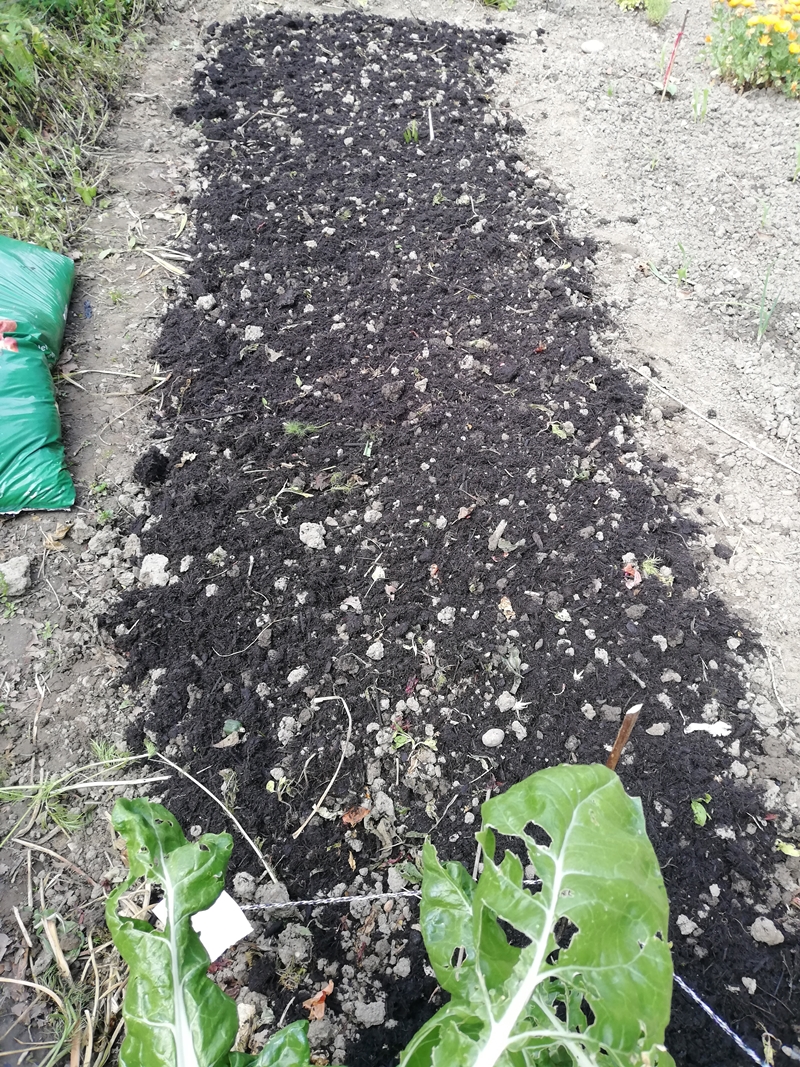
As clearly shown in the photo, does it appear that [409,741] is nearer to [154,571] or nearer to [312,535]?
[312,535]

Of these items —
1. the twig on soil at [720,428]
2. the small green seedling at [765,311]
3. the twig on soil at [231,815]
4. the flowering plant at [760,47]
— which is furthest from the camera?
the flowering plant at [760,47]

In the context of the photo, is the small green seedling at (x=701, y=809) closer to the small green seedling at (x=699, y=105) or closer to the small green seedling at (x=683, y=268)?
the small green seedling at (x=683, y=268)

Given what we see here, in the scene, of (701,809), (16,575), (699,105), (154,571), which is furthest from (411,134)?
(701,809)

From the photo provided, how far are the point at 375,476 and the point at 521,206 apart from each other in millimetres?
1627

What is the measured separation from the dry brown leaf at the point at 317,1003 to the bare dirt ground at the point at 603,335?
55 centimetres

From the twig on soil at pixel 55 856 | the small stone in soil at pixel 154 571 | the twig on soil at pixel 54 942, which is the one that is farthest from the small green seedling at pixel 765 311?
the twig on soil at pixel 54 942

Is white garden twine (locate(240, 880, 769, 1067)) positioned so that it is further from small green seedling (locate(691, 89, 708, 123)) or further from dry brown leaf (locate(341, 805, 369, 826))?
small green seedling (locate(691, 89, 708, 123))

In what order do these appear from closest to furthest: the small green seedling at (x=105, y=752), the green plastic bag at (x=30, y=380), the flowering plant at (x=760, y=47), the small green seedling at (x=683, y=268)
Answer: the small green seedling at (x=105, y=752)
the green plastic bag at (x=30, y=380)
the small green seedling at (x=683, y=268)
the flowering plant at (x=760, y=47)

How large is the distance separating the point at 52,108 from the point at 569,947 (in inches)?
160

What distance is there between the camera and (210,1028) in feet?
3.09

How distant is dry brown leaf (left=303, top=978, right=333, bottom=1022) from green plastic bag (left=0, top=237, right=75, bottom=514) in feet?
5.22

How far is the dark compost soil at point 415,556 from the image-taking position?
62.7 inches

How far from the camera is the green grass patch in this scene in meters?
2.87

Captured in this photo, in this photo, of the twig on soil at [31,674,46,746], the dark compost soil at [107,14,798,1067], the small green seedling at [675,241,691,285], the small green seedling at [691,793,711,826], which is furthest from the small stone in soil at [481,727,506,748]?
the small green seedling at [675,241,691,285]
